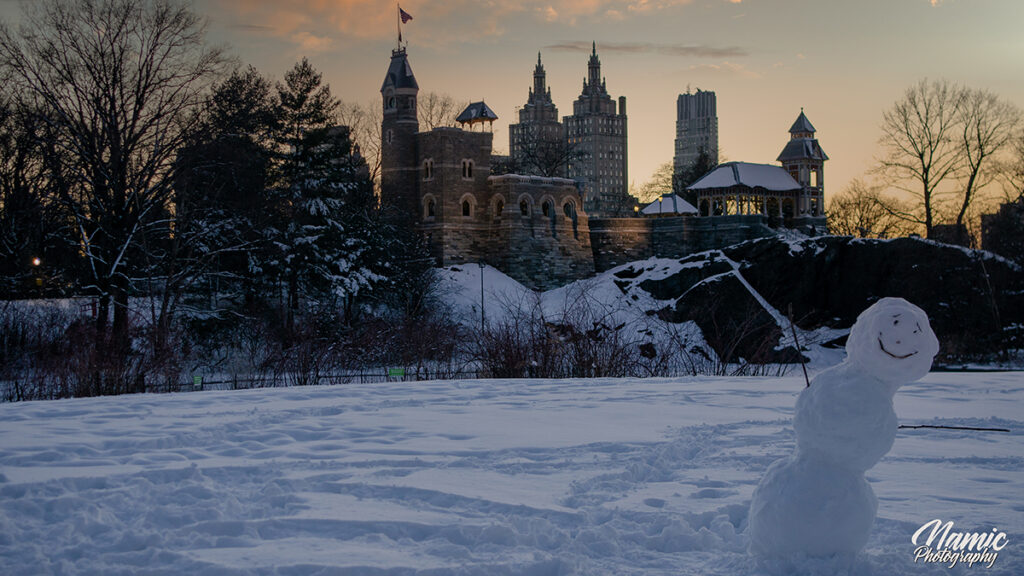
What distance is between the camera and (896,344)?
11.2ft

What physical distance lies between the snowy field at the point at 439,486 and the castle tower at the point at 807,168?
1761 inches

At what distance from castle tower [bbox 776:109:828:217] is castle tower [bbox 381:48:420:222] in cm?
2467

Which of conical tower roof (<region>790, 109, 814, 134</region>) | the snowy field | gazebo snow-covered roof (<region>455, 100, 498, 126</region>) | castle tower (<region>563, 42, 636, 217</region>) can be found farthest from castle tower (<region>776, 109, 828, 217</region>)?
castle tower (<region>563, 42, 636, 217</region>)

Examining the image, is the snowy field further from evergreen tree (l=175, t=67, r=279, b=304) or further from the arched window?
the arched window

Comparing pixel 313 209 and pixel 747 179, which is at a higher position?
pixel 747 179

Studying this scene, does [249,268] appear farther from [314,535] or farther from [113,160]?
[314,535]

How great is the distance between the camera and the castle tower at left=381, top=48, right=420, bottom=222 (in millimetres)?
41781

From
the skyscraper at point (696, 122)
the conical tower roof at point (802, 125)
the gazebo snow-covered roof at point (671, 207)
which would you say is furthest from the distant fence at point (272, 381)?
the skyscraper at point (696, 122)

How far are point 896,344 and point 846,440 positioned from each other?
47 cm

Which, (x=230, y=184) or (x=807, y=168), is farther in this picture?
(x=807, y=168)

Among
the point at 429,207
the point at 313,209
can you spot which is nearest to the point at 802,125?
the point at 429,207

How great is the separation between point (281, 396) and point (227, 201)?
19.0m

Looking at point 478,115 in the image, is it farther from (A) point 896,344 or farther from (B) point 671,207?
(A) point 896,344

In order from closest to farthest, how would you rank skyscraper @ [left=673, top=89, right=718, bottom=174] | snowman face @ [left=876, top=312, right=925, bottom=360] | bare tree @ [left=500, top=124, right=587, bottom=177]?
snowman face @ [left=876, top=312, right=925, bottom=360] → bare tree @ [left=500, top=124, right=587, bottom=177] → skyscraper @ [left=673, top=89, right=718, bottom=174]
